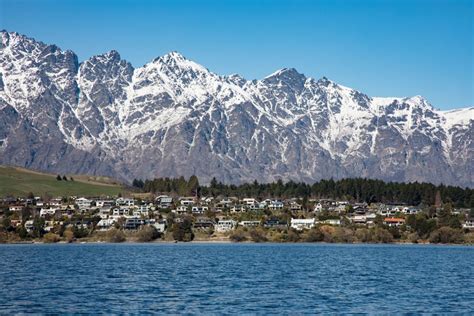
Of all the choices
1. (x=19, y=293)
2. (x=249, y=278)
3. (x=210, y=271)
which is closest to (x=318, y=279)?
(x=249, y=278)

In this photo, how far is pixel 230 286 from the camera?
80.1 m

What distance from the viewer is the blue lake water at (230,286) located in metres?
65.7

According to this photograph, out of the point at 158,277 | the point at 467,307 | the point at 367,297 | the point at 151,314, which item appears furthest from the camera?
the point at 158,277

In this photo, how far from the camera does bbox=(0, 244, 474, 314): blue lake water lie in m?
65.7

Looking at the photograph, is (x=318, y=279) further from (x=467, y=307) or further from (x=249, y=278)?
(x=467, y=307)

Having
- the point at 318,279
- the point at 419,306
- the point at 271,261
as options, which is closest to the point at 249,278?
the point at 318,279

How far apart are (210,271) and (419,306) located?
115 feet

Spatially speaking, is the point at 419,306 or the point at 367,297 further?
the point at 367,297

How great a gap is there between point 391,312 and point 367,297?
30.0 ft

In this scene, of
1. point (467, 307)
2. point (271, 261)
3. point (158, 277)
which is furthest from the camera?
point (271, 261)

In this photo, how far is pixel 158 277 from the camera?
89375 mm

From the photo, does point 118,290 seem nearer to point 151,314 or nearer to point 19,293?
point 19,293

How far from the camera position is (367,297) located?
73.1 metres

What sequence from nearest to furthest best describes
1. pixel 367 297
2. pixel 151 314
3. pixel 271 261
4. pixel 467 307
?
pixel 151 314
pixel 467 307
pixel 367 297
pixel 271 261
